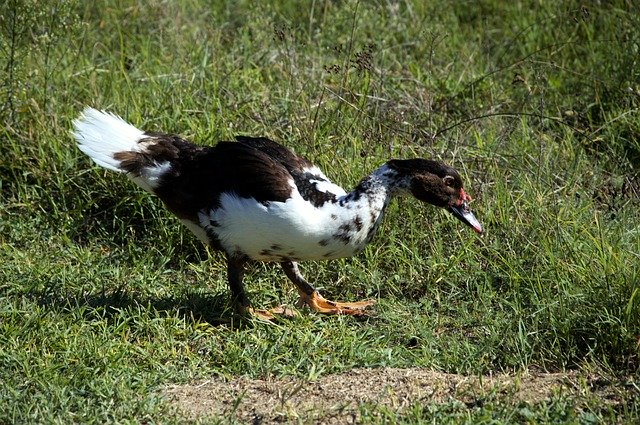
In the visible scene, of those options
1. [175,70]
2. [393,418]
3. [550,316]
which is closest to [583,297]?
[550,316]

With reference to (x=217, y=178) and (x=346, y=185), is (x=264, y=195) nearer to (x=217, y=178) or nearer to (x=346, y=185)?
(x=217, y=178)

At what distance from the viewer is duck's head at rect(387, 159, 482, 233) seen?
5359mm

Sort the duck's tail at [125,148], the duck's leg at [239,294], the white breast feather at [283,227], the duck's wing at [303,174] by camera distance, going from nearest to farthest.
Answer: the white breast feather at [283,227] → the duck's wing at [303,174] → the duck's leg at [239,294] → the duck's tail at [125,148]

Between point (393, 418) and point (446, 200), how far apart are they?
5.00 feet

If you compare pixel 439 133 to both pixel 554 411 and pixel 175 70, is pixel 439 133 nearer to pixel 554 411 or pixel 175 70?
pixel 175 70

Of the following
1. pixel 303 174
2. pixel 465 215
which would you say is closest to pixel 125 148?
pixel 303 174

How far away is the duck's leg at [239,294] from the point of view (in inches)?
213

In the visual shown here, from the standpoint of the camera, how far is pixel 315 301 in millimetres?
5582

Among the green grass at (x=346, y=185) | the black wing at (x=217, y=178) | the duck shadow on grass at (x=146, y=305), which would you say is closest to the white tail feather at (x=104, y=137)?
the black wing at (x=217, y=178)

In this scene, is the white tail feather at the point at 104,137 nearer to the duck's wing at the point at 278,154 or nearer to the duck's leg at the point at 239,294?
the duck's wing at the point at 278,154

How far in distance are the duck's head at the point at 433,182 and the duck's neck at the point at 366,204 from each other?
4 centimetres

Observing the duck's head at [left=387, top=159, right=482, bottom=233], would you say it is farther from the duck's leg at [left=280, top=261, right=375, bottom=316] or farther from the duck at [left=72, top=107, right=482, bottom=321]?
the duck's leg at [left=280, top=261, right=375, bottom=316]

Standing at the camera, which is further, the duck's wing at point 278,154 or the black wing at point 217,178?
the duck's wing at point 278,154

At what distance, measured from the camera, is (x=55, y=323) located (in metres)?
5.15
